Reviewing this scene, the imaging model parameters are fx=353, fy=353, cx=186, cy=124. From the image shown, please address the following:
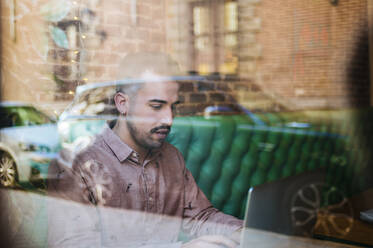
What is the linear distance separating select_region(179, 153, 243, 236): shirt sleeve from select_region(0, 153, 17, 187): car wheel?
698 millimetres

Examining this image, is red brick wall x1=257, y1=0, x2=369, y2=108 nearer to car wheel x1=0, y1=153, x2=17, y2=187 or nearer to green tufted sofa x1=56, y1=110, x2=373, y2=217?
green tufted sofa x1=56, y1=110, x2=373, y2=217

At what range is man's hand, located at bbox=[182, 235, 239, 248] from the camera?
1540 millimetres

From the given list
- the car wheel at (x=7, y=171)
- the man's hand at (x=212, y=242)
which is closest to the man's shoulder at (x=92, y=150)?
the car wheel at (x=7, y=171)

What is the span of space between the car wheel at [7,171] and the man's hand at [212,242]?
75cm

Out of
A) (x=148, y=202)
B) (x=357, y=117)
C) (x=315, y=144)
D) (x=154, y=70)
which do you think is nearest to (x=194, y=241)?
(x=148, y=202)

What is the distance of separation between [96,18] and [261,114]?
170 centimetres

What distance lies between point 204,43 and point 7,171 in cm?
140

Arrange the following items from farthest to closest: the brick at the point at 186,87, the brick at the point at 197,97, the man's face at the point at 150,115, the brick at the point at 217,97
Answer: the brick at the point at 217,97, the brick at the point at 197,97, the brick at the point at 186,87, the man's face at the point at 150,115

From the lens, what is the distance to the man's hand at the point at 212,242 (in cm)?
154

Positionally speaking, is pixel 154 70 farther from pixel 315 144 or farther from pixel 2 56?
pixel 315 144

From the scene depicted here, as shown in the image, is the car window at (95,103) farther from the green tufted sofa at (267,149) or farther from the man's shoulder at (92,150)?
the green tufted sofa at (267,149)

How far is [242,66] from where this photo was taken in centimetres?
278

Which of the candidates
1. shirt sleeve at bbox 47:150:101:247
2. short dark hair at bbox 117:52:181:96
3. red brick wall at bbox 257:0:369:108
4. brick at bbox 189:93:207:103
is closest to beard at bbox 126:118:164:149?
short dark hair at bbox 117:52:181:96

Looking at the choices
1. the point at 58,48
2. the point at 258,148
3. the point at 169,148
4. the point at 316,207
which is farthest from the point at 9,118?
the point at 316,207
